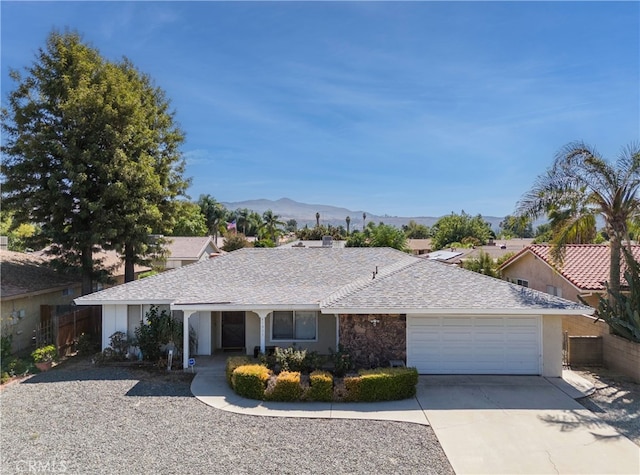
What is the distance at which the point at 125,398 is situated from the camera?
11.5m

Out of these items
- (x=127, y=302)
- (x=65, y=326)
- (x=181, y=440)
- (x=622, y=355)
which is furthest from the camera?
(x=65, y=326)

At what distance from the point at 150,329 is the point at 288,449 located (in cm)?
845

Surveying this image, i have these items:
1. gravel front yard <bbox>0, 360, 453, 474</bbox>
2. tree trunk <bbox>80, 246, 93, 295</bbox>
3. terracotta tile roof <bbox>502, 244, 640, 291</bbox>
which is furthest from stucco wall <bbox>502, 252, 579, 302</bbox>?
tree trunk <bbox>80, 246, 93, 295</bbox>

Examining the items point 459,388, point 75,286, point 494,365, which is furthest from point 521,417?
point 75,286

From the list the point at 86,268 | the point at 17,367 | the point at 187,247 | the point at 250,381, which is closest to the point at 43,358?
the point at 17,367

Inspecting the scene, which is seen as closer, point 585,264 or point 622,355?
point 622,355

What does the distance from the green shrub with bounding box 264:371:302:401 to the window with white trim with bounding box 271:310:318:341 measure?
3.85 meters

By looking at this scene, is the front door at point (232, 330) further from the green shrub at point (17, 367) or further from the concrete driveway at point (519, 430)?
the concrete driveway at point (519, 430)

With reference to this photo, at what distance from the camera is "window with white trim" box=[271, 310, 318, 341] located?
15219mm

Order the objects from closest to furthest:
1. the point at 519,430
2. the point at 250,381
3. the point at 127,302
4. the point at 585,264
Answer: the point at 519,430, the point at 250,381, the point at 127,302, the point at 585,264

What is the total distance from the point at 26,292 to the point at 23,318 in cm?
124

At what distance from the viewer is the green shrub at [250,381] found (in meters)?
11.4

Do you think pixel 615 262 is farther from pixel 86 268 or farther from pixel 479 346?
pixel 86 268

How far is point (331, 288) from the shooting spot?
15.8 metres
